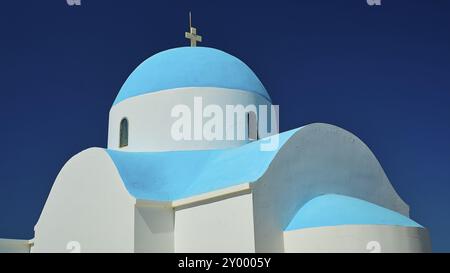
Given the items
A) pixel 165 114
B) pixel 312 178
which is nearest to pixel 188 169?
pixel 165 114

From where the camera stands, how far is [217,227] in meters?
10.9

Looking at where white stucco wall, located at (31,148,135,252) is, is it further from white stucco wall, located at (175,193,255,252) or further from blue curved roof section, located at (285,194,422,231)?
blue curved roof section, located at (285,194,422,231)

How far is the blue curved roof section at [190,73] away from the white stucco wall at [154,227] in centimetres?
448

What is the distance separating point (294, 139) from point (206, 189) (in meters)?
2.30

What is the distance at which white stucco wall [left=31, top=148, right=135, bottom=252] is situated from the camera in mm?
11406

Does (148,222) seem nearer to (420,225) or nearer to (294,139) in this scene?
(294,139)

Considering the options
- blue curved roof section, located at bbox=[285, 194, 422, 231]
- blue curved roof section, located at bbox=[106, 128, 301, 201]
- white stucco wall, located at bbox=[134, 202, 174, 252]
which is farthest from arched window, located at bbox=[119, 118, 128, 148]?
blue curved roof section, located at bbox=[285, 194, 422, 231]

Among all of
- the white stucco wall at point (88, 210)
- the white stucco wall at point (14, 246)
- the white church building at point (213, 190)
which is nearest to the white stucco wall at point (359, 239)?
the white church building at point (213, 190)

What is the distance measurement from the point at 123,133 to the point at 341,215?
7.79m

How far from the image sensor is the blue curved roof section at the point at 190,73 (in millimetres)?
14969

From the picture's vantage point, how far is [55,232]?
1321cm

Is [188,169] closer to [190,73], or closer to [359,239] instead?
[190,73]

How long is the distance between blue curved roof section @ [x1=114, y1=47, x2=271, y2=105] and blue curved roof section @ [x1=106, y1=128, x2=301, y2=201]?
230cm
